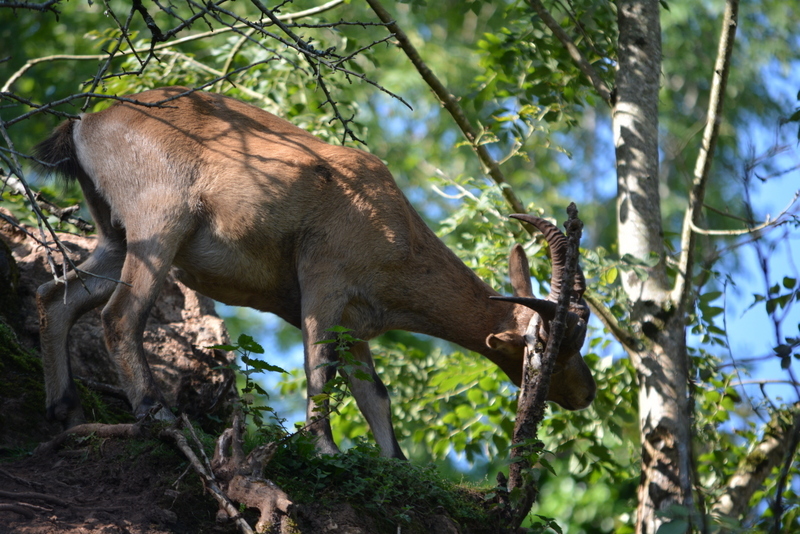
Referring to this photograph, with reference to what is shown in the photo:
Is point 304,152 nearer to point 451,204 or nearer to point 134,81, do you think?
point 134,81

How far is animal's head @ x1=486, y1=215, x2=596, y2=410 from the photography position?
209 inches

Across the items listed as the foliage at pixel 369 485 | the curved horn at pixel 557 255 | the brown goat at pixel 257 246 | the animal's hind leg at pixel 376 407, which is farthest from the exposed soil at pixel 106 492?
the curved horn at pixel 557 255

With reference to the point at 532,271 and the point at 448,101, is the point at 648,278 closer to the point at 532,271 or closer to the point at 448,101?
the point at 532,271

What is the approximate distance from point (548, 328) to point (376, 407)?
5.00 feet

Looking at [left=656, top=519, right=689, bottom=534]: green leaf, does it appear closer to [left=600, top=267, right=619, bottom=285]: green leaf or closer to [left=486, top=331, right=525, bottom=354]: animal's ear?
[left=486, top=331, right=525, bottom=354]: animal's ear

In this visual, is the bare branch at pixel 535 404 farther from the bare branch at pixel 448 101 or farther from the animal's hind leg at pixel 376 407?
the bare branch at pixel 448 101

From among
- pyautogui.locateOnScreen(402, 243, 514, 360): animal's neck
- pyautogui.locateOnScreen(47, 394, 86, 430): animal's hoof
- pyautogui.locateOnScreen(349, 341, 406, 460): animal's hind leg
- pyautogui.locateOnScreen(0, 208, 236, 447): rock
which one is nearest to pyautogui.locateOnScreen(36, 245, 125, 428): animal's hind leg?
pyautogui.locateOnScreen(47, 394, 86, 430): animal's hoof

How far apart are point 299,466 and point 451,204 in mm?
18212

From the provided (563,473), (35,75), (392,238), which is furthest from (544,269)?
(35,75)

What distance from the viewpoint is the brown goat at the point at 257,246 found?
514 centimetres

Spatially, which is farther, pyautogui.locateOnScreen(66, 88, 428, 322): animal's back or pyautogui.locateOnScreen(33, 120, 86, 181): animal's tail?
pyautogui.locateOnScreen(33, 120, 86, 181): animal's tail

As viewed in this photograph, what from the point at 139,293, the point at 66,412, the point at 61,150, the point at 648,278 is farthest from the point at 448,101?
the point at 66,412

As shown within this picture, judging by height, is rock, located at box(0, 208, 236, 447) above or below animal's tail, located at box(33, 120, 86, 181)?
below

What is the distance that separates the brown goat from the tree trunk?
2.26ft
